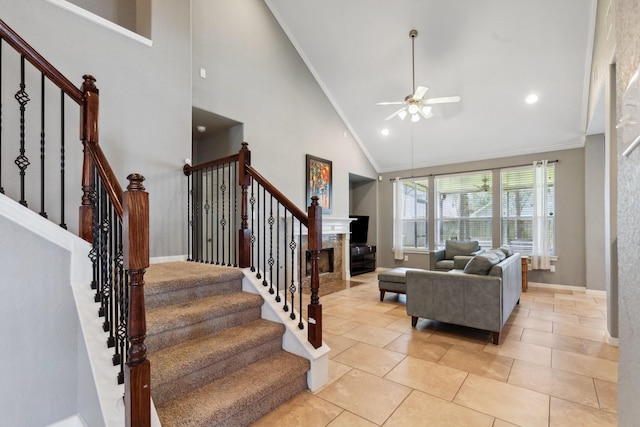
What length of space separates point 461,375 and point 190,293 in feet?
7.45

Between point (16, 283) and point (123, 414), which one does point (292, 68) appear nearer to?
point (16, 283)

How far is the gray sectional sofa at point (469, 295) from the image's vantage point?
3.04 m

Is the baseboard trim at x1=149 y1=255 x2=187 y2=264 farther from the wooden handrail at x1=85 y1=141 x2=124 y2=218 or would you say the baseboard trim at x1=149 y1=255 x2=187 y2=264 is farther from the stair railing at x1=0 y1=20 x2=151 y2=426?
the wooden handrail at x1=85 y1=141 x2=124 y2=218

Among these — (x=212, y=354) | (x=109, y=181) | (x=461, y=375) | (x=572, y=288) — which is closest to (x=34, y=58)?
(x=109, y=181)

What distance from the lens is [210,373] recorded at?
6.25 ft

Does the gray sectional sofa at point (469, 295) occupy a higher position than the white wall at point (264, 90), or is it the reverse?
the white wall at point (264, 90)

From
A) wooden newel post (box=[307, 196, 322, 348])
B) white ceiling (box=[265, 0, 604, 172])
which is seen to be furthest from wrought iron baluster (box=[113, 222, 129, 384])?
white ceiling (box=[265, 0, 604, 172])

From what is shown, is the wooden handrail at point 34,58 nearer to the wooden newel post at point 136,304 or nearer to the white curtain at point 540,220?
the wooden newel post at point 136,304

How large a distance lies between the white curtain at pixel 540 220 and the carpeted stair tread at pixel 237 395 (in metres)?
5.51

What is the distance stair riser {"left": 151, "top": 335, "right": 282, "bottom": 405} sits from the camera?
1680mm

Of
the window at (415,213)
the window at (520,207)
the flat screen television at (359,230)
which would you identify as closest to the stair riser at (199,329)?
the flat screen television at (359,230)

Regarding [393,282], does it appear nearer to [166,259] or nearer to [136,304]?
[166,259]

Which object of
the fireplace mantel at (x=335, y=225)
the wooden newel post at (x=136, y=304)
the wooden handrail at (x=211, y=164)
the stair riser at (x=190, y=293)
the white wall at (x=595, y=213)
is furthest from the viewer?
the fireplace mantel at (x=335, y=225)

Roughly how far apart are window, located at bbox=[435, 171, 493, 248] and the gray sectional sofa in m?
3.16
